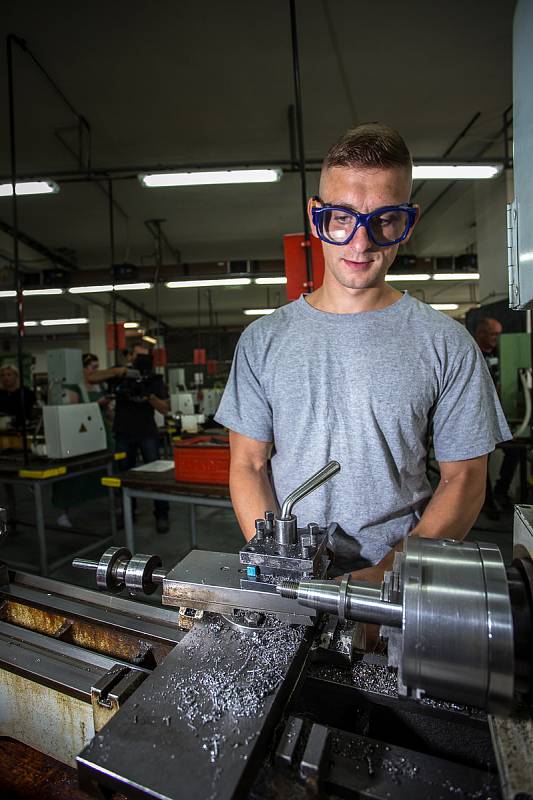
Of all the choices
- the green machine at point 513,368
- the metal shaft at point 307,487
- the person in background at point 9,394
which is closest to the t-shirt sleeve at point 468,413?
the metal shaft at point 307,487

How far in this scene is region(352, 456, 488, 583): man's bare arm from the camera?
87cm

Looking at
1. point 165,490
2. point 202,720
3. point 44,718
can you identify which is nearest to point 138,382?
point 165,490

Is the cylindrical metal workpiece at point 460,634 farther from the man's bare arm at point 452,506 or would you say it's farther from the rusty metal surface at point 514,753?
the man's bare arm at point 452,506

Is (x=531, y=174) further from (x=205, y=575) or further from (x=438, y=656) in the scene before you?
(x=205, y=575)

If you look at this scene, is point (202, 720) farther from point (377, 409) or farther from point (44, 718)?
point (377, 409)

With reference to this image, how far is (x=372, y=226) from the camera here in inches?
33.6

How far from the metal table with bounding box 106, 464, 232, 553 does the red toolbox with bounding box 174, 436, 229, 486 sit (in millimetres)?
38

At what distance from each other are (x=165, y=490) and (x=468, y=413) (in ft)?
6.04

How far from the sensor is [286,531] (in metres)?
0.55

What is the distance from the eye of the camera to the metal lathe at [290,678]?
0.36 m

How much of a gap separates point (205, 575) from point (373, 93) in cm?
424

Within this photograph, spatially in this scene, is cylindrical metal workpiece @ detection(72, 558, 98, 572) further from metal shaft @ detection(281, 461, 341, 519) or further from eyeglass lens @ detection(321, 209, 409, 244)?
eyeglass lens @ detection(321, 209, 409, 244)

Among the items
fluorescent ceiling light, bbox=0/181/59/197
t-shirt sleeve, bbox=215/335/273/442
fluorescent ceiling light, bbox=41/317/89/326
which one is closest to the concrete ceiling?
fluorescent ceiling light, bbox=0/181/59/197

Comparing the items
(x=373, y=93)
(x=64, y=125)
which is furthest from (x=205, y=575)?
(x=64, y=125)
